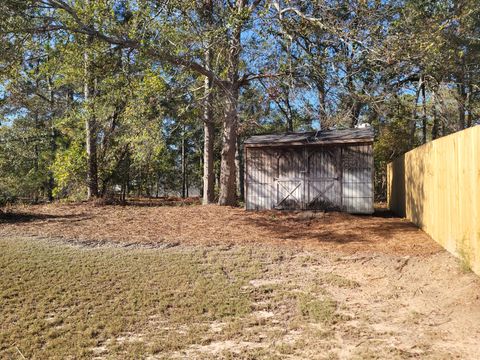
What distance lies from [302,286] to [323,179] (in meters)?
7.26

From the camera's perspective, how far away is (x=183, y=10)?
1066 cm

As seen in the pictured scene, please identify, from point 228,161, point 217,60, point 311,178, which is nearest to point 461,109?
point 311,178

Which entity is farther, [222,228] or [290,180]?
[290,180]

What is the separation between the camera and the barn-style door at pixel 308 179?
499 inches

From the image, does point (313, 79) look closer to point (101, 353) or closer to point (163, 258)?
point (163, 258)

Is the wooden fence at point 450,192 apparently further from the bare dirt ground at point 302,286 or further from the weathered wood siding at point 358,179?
the weathered wood siding at point 358,179

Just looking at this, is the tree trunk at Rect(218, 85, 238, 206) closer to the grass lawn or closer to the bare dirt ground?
the bare dirt ground

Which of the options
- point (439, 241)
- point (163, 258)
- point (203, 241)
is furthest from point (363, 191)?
point (163, 258)

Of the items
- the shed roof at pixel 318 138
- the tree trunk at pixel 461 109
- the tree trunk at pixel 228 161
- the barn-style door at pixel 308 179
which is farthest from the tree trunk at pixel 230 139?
the tree trunk at pixel 461 109

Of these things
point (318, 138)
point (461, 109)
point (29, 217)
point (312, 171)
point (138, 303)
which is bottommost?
point (138, 303)

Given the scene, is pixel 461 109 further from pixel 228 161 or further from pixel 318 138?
pixel 228 161

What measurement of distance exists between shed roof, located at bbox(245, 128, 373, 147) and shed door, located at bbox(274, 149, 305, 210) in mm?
394

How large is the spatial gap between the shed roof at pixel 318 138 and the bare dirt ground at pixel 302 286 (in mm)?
2564

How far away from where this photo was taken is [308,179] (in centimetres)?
1291
